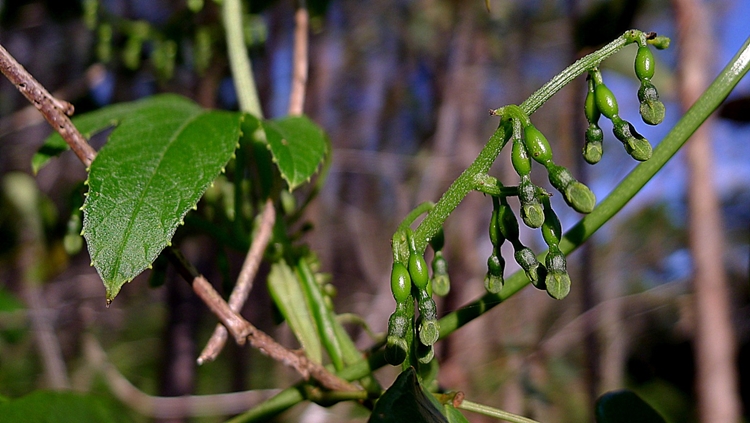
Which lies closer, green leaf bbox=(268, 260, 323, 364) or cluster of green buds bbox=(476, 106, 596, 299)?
cluster of green buds bbox=(476, 106, 596, 299)

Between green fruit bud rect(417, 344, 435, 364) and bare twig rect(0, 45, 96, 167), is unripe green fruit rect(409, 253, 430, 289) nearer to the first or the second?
green fruit bud rect(417, 344, 435, 364)

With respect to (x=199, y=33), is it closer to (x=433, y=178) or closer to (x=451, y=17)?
(x=433, y=178)

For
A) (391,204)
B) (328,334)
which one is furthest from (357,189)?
(328,334)

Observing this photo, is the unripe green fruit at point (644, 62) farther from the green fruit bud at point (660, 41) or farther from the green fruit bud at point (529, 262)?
the green fruit bud at point (529, 262)

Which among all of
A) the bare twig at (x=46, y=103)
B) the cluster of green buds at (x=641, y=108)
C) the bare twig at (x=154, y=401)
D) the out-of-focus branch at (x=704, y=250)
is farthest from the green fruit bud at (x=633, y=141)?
the bare twig at (x=154, y=401)

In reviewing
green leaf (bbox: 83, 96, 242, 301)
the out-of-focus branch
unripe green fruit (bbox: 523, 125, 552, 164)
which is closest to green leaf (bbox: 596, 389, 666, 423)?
unripe green fruit (bbox: 523, 125, 552, 164)

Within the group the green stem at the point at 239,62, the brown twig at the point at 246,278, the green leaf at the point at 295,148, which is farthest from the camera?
the green stem at the point at 239,62
